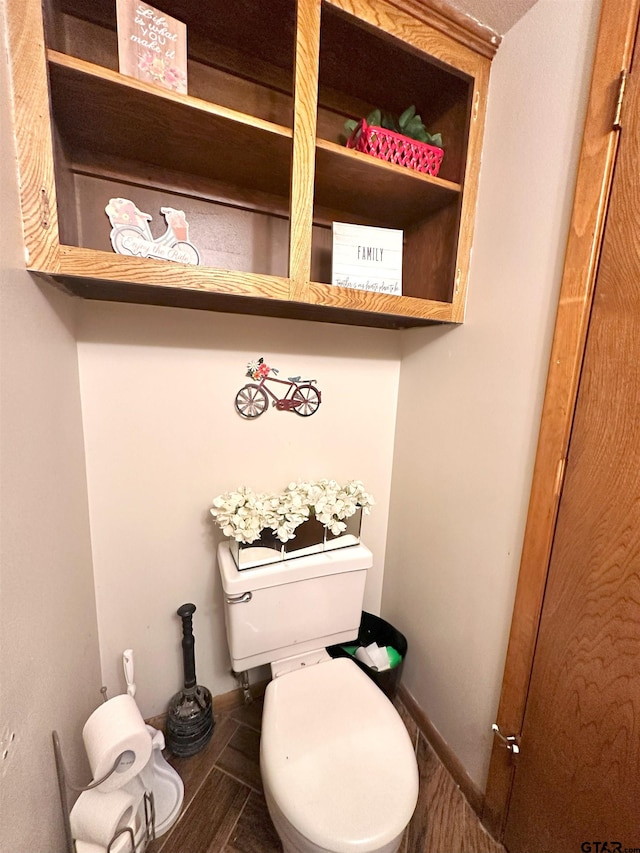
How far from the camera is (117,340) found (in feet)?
3.25

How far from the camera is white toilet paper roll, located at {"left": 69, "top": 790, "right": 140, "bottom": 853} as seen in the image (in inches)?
28.3

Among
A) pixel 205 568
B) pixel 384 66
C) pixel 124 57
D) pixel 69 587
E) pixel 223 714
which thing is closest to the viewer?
pixel 124 57

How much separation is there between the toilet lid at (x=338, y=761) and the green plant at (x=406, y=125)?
1607mm

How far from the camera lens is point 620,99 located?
652mm

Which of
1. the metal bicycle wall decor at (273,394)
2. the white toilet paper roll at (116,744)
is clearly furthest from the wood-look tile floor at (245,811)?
the metal bicycle wall decor at (273,394)

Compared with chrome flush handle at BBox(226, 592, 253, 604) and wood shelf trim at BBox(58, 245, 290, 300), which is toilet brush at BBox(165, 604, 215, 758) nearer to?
chrome flush handle at BBox(226, 592, 253, 604)

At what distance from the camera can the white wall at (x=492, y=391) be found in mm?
795

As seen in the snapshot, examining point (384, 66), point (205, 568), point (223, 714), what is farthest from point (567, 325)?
point (223, 714)

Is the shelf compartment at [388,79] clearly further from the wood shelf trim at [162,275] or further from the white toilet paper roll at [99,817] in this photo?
the white toilet paper roll at [99,817]

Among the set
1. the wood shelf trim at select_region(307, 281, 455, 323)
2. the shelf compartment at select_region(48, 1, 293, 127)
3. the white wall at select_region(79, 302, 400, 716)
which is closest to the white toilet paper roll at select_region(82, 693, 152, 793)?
the white wall at select_region(79, 302, 400, 716)

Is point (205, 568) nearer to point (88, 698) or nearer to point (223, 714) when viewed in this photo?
point (88, 698)

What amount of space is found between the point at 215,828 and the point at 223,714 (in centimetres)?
35

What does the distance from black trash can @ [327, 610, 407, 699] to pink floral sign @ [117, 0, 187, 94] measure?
1.73 m

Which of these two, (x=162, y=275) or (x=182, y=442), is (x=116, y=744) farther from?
→ (x=162, y=275)
